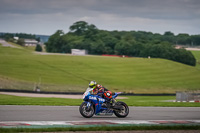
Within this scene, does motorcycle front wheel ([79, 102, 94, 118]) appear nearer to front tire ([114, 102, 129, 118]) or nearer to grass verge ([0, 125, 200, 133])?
front tire ([114, 102, 129, 118])

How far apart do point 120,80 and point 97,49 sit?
5134 cm

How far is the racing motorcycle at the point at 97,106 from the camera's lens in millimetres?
15617

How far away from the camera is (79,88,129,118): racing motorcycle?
15617mm

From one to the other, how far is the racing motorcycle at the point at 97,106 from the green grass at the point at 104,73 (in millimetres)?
40036

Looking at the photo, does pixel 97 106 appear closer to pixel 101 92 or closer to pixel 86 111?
pixel 86 111

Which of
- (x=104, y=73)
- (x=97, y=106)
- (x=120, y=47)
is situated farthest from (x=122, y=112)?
(x=120, y=47)

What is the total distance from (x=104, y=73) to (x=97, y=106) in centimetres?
6873

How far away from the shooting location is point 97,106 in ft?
52.0

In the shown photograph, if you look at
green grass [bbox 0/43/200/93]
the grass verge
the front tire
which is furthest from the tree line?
the grass verge

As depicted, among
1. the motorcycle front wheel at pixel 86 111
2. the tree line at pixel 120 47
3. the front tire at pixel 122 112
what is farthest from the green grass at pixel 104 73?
the motorcycle front wheel at pixel 86 111

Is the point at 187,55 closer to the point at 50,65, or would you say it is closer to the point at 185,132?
the point at 50,65

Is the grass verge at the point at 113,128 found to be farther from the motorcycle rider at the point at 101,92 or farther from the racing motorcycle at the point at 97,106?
the motorcycle rider at the point at 101,92

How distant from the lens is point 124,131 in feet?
40.2

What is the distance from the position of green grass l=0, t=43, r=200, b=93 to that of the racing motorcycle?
40.0 metres
